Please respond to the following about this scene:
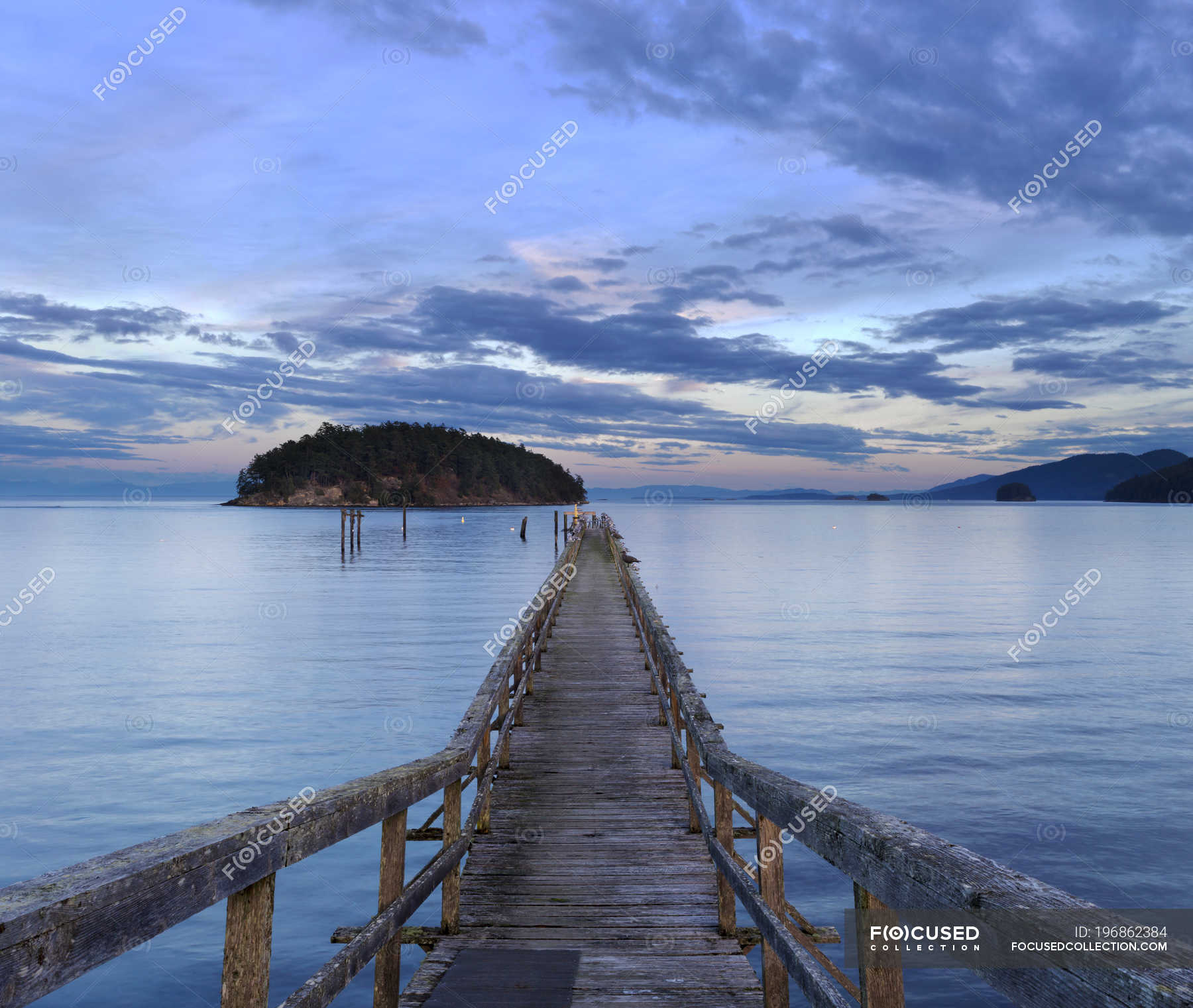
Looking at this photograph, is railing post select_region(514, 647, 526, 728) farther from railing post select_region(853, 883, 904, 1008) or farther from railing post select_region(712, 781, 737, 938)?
railing post select_region(853, 883, 904, 1008)

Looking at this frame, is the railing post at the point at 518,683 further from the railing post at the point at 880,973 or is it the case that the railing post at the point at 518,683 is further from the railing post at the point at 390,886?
the railing post at the point at 880,973

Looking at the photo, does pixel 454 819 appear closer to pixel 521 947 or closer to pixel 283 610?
pixel 521 947

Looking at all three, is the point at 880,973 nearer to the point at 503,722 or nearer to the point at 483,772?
the point at 483,772

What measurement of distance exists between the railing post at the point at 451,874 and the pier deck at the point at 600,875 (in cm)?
9

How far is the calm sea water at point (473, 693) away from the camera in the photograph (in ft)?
31.1

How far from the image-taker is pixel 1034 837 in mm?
10469

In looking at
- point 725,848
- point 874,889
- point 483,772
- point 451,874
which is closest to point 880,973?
point 874,889

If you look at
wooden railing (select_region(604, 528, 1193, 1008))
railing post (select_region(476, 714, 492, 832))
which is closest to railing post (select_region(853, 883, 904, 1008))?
wooden railing (select_region(604, 528, 1193, 1008))

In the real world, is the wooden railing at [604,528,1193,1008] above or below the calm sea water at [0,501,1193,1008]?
above

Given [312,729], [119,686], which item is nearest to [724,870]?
[312,729]

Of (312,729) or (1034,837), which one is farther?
(312,729)

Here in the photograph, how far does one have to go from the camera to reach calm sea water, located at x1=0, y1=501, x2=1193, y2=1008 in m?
9.48

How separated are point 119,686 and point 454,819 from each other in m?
18.3

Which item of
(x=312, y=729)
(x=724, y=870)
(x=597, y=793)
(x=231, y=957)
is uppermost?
(x=231, y=957)
